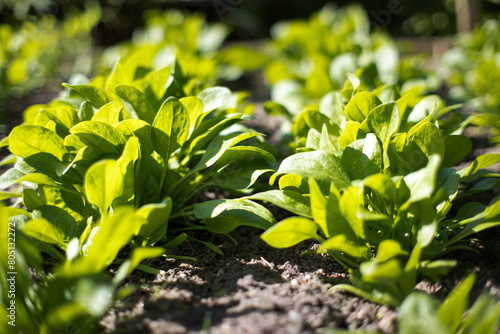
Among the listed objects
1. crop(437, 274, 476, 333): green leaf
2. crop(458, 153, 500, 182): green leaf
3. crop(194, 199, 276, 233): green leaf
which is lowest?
crop(437, 274, 476, 333): green leaf

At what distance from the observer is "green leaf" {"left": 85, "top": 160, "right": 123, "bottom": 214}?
1180 millimetres

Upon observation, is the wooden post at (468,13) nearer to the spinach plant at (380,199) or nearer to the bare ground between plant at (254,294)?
the spinach plant at (380,199)

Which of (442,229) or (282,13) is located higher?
(282,13)

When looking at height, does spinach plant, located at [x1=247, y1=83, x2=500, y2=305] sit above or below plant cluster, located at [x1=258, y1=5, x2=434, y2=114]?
below

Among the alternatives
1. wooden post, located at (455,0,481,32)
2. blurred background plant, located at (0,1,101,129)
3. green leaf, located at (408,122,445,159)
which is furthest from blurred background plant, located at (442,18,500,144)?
blurred background plant, located at (0,1,101,129)

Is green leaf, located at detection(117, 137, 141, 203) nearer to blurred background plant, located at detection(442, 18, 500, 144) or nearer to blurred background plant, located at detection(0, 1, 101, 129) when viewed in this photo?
blurred background plant, located at detection(442, 18, 500, 144)

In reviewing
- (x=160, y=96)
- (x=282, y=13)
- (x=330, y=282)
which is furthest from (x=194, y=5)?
(x=330, y=282)

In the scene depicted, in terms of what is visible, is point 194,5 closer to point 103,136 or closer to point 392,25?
point 392,25

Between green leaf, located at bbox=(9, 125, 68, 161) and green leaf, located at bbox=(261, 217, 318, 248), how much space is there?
74 cm

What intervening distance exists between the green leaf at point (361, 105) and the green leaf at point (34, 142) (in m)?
0.95

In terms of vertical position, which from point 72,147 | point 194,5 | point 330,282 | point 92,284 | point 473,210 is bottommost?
point 330,282

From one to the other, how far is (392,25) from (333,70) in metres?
4.19

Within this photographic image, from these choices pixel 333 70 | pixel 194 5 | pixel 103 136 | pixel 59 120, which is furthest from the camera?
pixel 194 5

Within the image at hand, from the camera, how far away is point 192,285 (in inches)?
50.9
